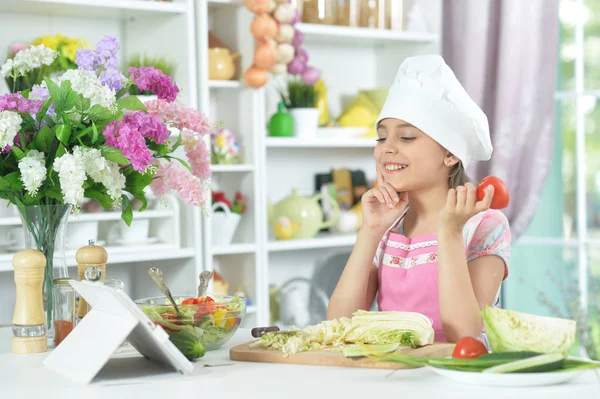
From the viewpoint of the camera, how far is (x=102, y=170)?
5.83ft

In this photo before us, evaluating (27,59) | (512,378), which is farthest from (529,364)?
(27,59)

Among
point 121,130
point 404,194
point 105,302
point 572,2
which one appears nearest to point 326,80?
point 572,2

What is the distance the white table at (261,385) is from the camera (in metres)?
1.30

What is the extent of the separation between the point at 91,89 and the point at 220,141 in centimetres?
183

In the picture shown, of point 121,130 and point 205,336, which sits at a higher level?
point 121,130

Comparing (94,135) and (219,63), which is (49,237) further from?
(219,63)

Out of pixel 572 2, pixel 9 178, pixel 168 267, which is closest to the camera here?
pixel 9 178

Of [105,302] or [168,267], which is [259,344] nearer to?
[105,302]

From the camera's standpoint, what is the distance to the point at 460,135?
78.8 inches

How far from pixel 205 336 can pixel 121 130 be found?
1.36 feet

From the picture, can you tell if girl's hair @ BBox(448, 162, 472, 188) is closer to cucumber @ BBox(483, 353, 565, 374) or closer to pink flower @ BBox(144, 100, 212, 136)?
pink flower @ BBox(144, 100, 212, 136)

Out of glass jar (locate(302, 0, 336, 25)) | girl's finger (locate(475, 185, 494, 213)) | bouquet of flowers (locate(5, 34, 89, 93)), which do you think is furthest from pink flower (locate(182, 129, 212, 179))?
glass jar (locate(302, 0, 336, 25))

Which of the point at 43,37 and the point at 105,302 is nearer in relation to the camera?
the point at 105,302

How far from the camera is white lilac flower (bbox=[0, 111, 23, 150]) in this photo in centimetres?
173
